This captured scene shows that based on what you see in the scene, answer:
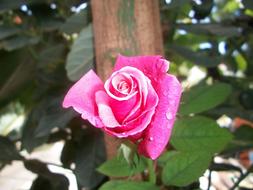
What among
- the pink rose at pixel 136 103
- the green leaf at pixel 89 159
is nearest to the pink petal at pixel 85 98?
the pink rose at pixel 136 103

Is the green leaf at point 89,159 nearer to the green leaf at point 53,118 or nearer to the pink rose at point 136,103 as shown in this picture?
the green leaf at point 53,118

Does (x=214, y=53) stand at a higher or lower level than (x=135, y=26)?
lower

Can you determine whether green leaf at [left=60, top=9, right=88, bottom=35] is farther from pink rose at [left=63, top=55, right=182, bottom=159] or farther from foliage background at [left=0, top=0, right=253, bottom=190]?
pink rose at [left=63, top=55, right=182, bottom=159]

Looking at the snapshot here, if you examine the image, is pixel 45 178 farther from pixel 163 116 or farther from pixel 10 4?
pixel 163 116

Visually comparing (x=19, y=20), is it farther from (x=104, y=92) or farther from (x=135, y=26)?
(x=104, y=92)

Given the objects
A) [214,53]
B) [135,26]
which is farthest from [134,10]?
[214,53]

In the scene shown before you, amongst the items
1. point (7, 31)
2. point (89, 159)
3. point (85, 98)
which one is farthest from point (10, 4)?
point (85, 98)
